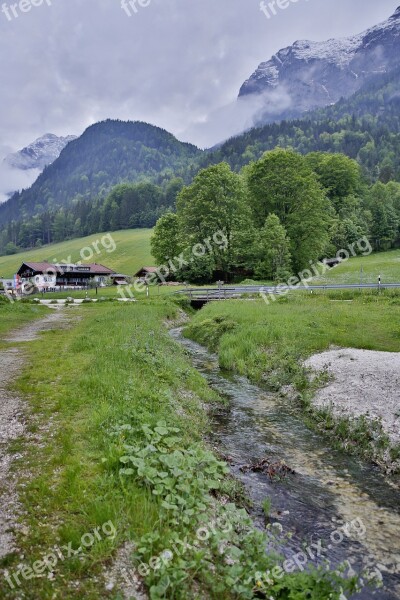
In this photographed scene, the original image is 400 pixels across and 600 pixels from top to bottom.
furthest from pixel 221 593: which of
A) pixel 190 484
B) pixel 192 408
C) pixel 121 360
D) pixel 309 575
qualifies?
pixel 121 360

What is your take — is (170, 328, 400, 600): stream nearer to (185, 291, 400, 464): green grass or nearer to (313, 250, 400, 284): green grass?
(185, 291, 400, 464): green grass

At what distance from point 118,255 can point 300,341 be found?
415 feet

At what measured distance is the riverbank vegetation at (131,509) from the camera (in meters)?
4.51

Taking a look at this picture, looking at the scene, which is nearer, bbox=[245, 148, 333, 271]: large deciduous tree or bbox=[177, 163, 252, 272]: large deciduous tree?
bbox=[245, 148, 333, 271]: large deciduous tree

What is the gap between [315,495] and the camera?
7.84 m

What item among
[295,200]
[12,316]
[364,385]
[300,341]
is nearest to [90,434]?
[364,385]

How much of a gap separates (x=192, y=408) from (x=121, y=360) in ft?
11.7

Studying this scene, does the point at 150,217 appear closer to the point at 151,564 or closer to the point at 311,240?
the point at 311,240
